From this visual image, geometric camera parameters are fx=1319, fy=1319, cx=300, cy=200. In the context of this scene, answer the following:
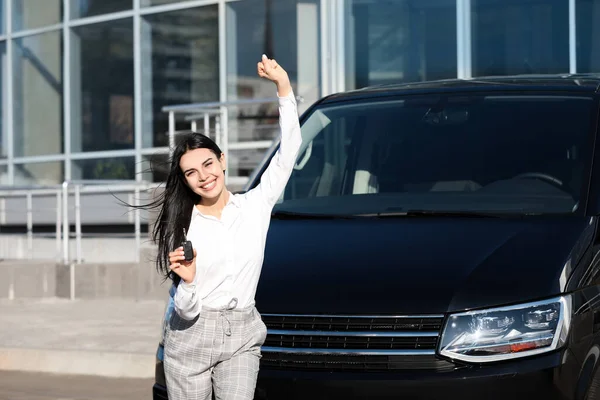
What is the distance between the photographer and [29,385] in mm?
9039

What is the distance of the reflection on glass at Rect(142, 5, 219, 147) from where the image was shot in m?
18.1

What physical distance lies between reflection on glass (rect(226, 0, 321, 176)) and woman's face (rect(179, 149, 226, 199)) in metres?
11.2

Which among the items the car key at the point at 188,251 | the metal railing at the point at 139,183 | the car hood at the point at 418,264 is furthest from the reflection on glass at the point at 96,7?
the car key at the point at 188,251

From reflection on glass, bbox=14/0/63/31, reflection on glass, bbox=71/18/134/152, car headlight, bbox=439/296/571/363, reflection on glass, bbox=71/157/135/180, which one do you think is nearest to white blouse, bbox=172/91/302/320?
car headlight, bbox=439/296/571/363

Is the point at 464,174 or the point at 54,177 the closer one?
the point at 464,174

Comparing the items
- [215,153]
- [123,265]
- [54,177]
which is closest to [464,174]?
[215,153]

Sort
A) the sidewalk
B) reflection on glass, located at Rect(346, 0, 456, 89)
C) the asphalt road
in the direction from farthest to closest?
reflection on glass, located at Rect(346, 0, 456, 89), the sidewalk, the asphalt road

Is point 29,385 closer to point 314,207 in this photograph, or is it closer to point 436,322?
point 314,207

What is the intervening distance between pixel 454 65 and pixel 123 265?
444cm

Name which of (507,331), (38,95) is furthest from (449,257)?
(38,95)

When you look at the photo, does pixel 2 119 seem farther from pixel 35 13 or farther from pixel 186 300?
pixel 186 300

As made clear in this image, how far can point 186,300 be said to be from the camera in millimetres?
4301

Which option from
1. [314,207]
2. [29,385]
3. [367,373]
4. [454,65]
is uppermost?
[454,65]

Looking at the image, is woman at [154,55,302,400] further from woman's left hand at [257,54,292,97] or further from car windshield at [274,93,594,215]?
car windshield at [274,93,594,215]
